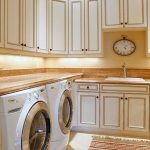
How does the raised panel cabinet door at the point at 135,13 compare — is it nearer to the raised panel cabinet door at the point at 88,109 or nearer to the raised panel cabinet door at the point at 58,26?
the raised panel cabinet door at the point at 58,26

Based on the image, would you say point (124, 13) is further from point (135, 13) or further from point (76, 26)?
point (76, 26)

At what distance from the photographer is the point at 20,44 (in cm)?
253

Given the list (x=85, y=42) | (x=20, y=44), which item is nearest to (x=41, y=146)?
(x=20, y=44)

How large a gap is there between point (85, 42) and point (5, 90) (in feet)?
7.11

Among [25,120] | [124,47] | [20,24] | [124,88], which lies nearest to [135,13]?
[124,47]

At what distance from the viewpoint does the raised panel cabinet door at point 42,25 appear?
9.93ft

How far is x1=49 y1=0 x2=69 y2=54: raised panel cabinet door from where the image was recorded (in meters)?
3.39

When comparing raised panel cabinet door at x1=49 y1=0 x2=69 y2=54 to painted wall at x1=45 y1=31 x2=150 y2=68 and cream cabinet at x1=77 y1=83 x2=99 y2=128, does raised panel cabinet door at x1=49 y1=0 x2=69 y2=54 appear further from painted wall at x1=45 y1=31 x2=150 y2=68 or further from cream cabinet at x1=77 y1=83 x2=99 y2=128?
cream cabinet at x1=77 y1=83 x2=99 y2=128

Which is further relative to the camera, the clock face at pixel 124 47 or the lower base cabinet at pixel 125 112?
the clock face at pixel 124 47

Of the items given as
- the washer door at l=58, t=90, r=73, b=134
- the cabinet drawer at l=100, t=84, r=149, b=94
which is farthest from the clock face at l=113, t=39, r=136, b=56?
the washer door at l=58, t=90, r=73, b=134

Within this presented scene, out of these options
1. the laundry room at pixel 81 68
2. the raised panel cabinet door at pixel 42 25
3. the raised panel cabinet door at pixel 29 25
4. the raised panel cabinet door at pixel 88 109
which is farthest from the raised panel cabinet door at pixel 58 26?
the raised panel cabinet door at pixel 88 109

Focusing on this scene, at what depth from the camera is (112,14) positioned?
10.9 feet

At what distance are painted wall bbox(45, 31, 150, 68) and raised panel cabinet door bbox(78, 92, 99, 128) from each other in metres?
0.74

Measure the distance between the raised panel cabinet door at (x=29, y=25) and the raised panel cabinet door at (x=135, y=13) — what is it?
144cm
